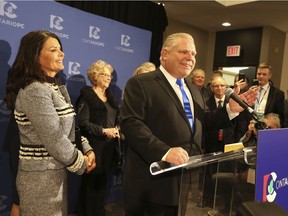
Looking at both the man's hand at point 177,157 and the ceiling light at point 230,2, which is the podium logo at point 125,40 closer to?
the ceiling light at point 230,2

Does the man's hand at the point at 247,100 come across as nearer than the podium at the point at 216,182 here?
No

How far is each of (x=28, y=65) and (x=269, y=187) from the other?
130 centimetres

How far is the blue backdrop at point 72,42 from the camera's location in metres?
2.45

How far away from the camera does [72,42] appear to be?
2980 millimetres

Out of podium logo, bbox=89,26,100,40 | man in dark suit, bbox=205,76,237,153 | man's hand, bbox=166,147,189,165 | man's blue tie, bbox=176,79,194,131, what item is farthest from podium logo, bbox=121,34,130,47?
man's hand, bbox=166,147,189,165

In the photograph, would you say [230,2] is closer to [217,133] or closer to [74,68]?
[217,133]

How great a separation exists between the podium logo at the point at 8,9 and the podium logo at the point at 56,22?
1.19 ft

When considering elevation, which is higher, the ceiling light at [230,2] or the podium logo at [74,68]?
the ceiling light at [230,2]

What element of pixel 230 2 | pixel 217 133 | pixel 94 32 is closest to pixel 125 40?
pixel 94 32

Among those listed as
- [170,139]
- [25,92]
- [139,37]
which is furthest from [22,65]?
[139,37]

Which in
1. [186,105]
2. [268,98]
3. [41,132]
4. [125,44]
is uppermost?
[125,44]

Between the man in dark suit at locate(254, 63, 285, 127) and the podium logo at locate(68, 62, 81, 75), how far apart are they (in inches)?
94.2

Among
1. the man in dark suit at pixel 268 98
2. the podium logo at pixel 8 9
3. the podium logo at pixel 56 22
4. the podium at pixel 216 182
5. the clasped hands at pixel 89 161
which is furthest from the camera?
the man in dark suit at pixel 268 98

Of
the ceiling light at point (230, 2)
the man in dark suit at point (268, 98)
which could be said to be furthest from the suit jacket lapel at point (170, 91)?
the ceiling light at point (230, 2)
